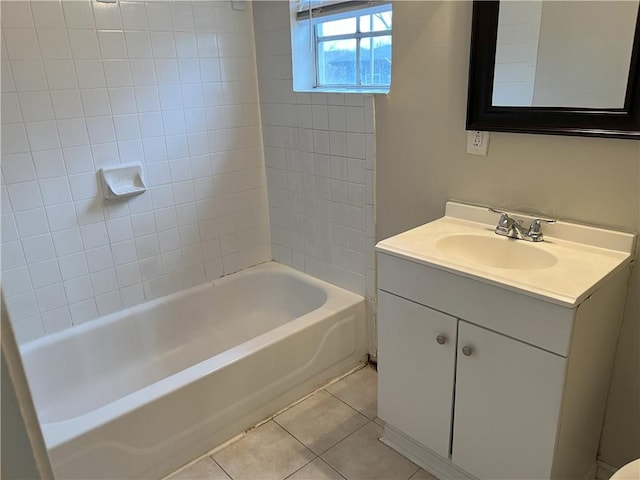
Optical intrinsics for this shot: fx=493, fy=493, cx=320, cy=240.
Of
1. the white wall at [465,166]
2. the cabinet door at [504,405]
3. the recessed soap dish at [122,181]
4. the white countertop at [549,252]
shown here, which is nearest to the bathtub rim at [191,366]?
the white wall at [465,166]

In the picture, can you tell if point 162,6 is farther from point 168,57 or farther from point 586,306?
point 586,306

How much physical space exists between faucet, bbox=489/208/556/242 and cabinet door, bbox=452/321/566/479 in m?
0.39

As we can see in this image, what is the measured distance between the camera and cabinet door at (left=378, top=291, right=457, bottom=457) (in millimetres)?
1595

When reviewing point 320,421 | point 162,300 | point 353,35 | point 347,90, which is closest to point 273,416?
point 320,421

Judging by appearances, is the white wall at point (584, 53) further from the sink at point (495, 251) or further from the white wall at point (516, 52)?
the sink at point (495, 251)

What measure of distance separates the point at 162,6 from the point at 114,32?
0.26 m

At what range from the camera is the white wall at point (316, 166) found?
2219 mm

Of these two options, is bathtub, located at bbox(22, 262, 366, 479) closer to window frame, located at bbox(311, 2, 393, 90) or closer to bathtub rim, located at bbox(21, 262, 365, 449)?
bathtub rim, located at bbox(21, 262, 365, 449)

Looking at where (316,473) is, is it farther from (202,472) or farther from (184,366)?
(184,366)

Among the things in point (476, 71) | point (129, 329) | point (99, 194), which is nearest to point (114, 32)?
point (99, 194)

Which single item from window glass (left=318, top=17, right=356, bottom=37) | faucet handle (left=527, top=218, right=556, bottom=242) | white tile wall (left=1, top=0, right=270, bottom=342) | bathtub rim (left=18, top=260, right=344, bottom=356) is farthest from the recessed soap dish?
faucet handle (left=527, top=218, right=556, bottom=242)

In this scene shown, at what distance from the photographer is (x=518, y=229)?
5.49ft

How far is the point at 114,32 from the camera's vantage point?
81.0 inches

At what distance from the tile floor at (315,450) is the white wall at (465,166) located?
0.78 meters
